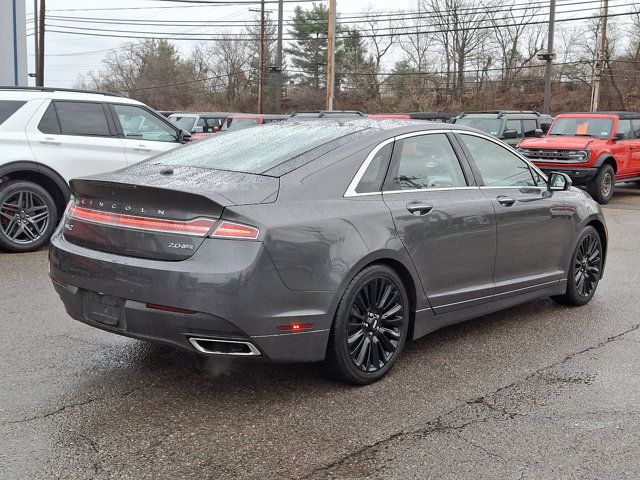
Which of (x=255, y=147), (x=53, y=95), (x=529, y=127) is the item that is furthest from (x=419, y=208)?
(x=529, y=127)

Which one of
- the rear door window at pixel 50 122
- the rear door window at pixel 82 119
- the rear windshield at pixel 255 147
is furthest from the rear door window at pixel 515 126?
the rear windshield at pixel 255 147

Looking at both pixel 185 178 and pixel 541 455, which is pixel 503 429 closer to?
pixel 541 455

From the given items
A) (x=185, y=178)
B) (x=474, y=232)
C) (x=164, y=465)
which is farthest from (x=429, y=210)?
(x=164, y=465)

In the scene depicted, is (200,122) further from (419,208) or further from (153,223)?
(153,223)

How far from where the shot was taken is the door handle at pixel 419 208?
4355 millimetres

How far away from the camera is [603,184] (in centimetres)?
1504

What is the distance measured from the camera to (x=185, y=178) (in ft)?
12.9

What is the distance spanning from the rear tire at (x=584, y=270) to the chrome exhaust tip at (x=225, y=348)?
3449 mm

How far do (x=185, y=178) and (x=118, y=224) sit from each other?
46 cm

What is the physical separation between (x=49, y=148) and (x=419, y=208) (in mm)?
5781

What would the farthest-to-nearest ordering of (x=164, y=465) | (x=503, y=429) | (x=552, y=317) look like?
1. (x=552, y=317)
2. (x=503, y=429)
3. (x=164, y=465)

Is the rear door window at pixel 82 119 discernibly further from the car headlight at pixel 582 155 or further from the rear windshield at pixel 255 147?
the car headlight at pixel 582 155

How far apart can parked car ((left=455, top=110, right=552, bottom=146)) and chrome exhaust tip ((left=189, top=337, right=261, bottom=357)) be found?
48.7 ft

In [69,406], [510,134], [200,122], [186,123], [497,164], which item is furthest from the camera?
[200,122]
